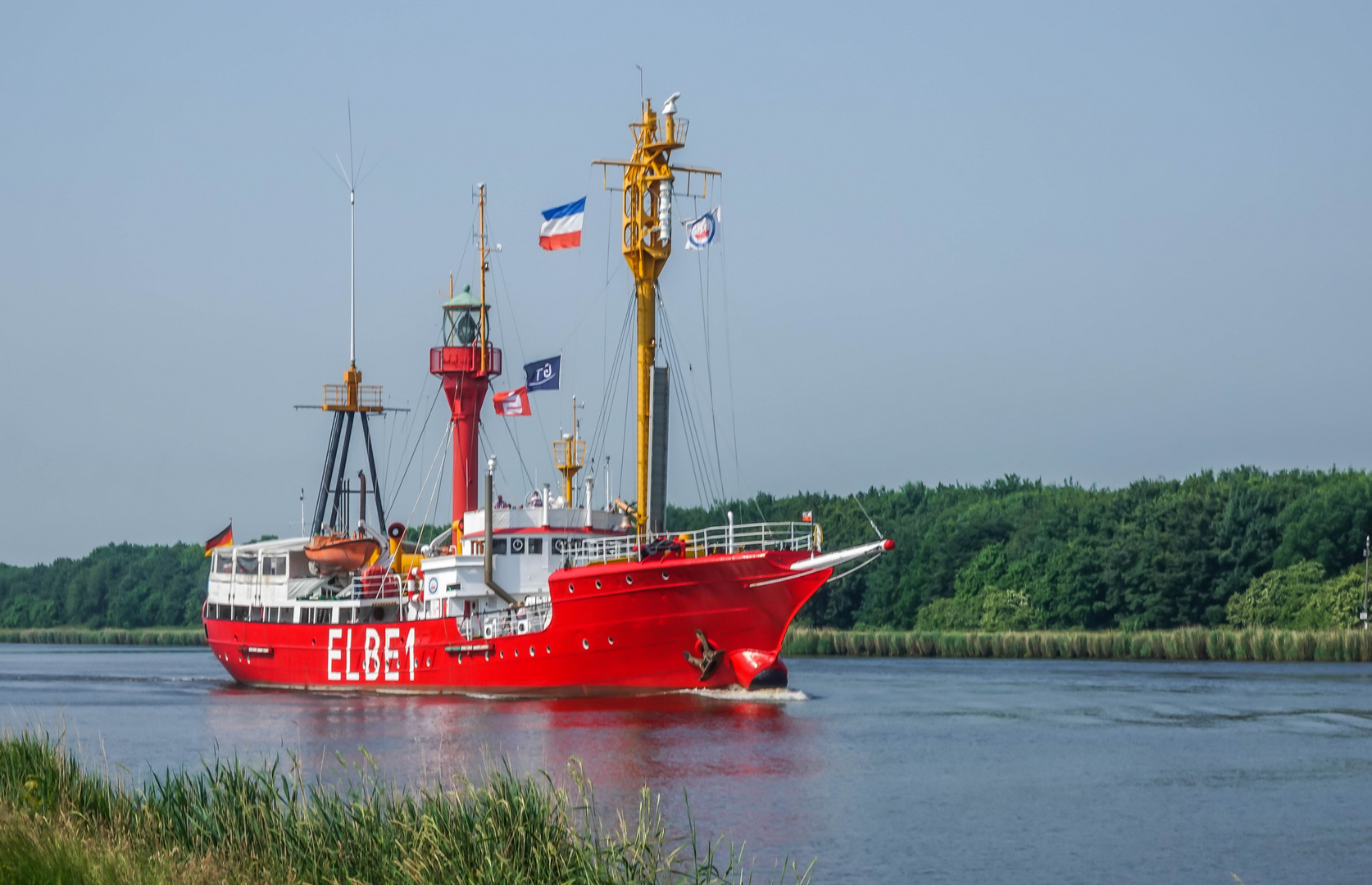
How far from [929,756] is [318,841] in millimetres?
16805

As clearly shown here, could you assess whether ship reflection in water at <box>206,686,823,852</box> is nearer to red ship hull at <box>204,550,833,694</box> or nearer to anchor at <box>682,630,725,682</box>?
red ship hull at <box>204,550,833,694</box>

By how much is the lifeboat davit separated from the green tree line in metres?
23.0

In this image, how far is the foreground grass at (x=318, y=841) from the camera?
12516 millimetres

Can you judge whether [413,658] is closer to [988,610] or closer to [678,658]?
[678,658]

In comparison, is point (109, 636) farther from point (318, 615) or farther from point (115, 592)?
point (318, 615)

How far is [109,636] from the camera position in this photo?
375 ft

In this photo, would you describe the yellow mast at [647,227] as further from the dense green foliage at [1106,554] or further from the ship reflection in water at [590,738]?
A: the dense green foliage at [1106,554]

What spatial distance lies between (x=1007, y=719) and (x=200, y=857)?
80.1ft

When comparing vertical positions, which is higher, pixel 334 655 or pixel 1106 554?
pixel 1106 554

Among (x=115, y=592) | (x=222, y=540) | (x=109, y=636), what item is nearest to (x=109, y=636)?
(x=109, y=636)

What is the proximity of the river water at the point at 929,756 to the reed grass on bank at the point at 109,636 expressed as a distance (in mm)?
64342

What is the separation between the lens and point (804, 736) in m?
30.5

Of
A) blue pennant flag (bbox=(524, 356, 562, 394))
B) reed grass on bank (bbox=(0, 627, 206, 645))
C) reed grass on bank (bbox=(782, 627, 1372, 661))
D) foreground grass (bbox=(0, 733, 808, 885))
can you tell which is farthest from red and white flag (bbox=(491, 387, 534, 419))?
reed grass on bank (bbox=(0, 627, 206, 645))

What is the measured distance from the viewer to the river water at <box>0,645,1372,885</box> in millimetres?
19328
